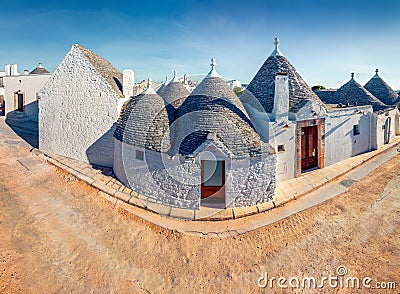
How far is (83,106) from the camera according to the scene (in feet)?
50.3

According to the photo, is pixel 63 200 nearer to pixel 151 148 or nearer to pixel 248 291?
pixel 151 148

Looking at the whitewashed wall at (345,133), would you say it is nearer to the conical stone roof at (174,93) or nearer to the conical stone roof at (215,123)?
the conical stone roof at (215,123)

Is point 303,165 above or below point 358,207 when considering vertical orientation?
above

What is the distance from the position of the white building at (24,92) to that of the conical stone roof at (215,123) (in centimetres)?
1916

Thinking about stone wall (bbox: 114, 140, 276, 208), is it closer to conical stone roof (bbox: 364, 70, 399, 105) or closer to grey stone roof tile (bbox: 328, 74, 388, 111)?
grey stone roof tile (bbox: 328, 74, 388, 111)

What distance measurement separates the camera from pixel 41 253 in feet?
24.1

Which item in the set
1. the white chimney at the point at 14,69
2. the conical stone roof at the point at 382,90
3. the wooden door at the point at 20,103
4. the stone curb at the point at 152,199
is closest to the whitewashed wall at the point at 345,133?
the stone curb at the point at 152,199

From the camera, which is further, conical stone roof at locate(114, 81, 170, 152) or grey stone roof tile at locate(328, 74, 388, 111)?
grey stone roof tile at locate(328, 74, 388, 111)

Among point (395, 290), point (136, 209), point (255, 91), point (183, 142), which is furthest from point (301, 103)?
point (136, 209)

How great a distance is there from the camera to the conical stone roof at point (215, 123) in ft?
35.3

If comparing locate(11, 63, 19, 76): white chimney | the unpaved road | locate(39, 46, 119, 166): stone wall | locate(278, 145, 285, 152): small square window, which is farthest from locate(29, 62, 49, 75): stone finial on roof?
locate(278, 145, 285, 152): small square window

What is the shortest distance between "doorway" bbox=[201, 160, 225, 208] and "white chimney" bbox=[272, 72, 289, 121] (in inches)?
160

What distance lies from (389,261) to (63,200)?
1236cm

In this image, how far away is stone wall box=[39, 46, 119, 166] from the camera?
48.9 ft
